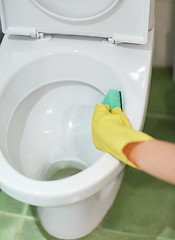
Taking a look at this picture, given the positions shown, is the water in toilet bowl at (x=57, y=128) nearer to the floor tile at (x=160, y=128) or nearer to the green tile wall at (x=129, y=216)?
the green tile wall at (x=129, y=216)

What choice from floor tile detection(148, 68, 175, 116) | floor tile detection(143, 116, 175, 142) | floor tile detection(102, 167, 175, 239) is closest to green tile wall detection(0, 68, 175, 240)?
floor tile detection(102, 167, 175, 239)

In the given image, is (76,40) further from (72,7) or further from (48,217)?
(48,217)

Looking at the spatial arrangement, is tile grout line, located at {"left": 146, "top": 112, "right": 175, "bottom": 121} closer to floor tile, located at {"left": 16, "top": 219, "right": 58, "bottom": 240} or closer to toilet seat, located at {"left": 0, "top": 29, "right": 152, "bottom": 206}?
toilet seat, located at {"left": 0, "top": 29, "right": 152, "bottom": 206}

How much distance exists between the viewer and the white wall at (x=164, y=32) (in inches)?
57.8

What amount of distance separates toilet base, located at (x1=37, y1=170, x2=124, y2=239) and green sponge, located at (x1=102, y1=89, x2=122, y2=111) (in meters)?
0.28

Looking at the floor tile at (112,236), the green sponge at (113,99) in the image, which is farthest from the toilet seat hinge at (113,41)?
the floor tile at (112,236)

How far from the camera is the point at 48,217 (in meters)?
1.17

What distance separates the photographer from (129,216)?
1257mm

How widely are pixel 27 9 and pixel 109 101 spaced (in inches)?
13.4

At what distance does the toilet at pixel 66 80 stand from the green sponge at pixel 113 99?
0.7 inches

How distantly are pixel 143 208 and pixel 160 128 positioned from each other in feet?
1.10

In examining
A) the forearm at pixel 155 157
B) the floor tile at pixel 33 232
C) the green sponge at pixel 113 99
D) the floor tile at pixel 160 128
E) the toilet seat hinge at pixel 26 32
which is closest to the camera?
the forearm at pixel 155 157

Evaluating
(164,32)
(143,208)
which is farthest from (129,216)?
(164,32)

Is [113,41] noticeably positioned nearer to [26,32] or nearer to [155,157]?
[26,32]
